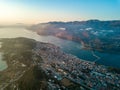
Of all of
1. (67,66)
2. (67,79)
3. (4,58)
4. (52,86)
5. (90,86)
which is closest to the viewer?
(52,86)

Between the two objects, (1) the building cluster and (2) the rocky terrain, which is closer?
(2) the rocky terrain

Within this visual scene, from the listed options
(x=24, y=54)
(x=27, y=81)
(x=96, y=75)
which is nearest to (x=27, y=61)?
(x=24, y=54)

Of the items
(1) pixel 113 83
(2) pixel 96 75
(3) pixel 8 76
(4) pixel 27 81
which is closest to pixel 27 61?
(3) pixel 8 76

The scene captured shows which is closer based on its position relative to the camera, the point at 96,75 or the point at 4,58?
the point at 96,75

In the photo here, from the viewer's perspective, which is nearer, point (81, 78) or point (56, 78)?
point (56, 78)

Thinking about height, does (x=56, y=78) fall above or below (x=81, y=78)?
above

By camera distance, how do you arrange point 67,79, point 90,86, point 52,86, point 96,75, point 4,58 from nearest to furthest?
1. point 52,86
2. point 90,86
3. point 67,79
4. point 96,75
5. point 4,58

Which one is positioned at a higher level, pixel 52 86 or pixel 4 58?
pixel 52 86

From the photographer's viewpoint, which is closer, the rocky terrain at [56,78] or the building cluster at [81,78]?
the rocky terrain at [56,78]

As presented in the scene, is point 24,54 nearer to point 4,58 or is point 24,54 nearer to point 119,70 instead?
point 4,58

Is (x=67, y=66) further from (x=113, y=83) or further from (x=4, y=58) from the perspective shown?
(x=4, y=58)
